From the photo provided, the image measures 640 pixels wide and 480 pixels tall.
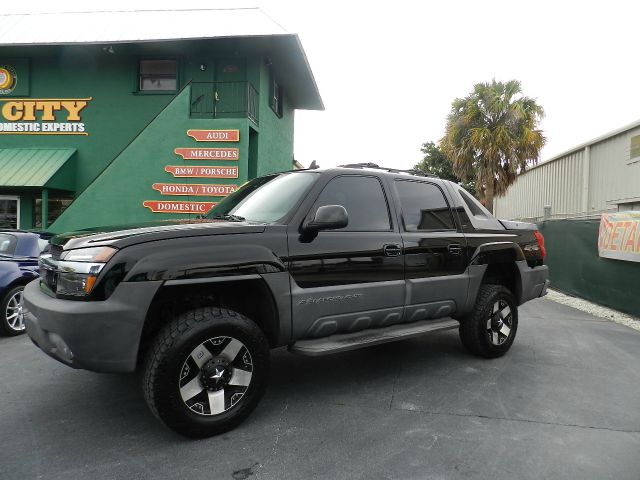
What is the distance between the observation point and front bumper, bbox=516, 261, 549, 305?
5117 millimetres

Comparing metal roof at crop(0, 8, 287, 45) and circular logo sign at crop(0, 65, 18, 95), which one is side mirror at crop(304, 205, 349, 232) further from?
circular logo sign at crop(0, 65, 18, 95)

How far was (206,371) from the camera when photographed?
9.74 feet

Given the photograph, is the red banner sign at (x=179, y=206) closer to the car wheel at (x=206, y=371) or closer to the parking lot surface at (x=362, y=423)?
the parking lot surface at (x=362, y=423)

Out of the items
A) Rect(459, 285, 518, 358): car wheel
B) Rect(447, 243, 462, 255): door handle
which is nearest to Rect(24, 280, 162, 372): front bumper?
Rect(447, 243, 462, 255): door handle

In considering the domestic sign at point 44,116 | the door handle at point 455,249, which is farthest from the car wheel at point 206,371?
the domestic sign at point 44,116

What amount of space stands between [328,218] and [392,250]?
0.90m

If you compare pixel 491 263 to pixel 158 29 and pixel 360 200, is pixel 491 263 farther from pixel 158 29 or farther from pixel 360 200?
pixel 158 29

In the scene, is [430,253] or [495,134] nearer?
[430,253]

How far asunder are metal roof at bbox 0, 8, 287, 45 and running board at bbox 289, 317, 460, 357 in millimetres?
10548

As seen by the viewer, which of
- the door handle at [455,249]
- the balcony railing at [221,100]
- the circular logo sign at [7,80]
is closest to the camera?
the door handle at [455,249]

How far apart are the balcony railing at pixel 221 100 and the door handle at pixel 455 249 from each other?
9489mm

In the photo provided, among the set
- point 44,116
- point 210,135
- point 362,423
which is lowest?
point 362,423

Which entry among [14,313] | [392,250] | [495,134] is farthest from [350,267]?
[495,134]

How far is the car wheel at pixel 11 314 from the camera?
548 cm
